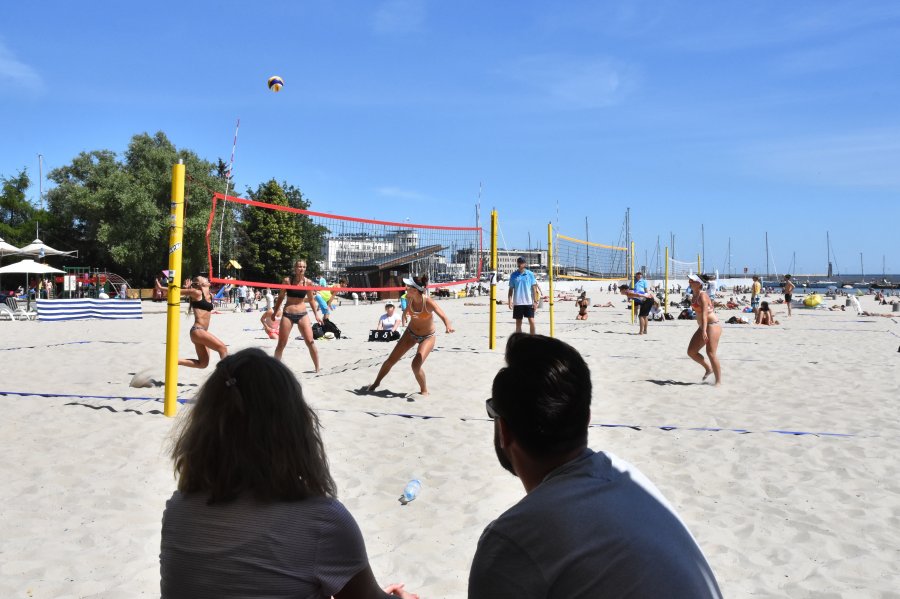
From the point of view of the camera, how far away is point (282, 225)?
4559 cm

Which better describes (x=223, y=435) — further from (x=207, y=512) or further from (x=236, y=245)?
(x=236, y=245)

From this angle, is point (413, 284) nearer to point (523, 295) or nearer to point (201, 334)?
point (201, 334)

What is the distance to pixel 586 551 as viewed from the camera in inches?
47.5

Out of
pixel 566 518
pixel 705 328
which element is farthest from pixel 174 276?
pixel 705 328

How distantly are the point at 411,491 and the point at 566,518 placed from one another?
270 cm

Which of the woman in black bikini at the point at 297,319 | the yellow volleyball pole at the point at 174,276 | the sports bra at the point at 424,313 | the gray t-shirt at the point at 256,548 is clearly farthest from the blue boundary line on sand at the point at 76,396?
the gray t-shirt at the point at 256,548

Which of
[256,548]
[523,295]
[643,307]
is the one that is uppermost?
[523,295]

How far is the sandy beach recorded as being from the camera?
3000 mm

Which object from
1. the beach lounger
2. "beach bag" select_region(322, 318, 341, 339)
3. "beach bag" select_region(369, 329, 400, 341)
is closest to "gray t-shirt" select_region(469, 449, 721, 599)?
"beach bag" select_region(369, 329, 400, 341)

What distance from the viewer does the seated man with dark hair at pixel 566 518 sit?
1203mm

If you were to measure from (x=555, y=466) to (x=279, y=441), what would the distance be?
2.04ft

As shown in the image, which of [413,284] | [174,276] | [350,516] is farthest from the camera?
[413,284]

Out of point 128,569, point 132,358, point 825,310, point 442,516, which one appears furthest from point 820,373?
point 825,310

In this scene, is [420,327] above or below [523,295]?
below
